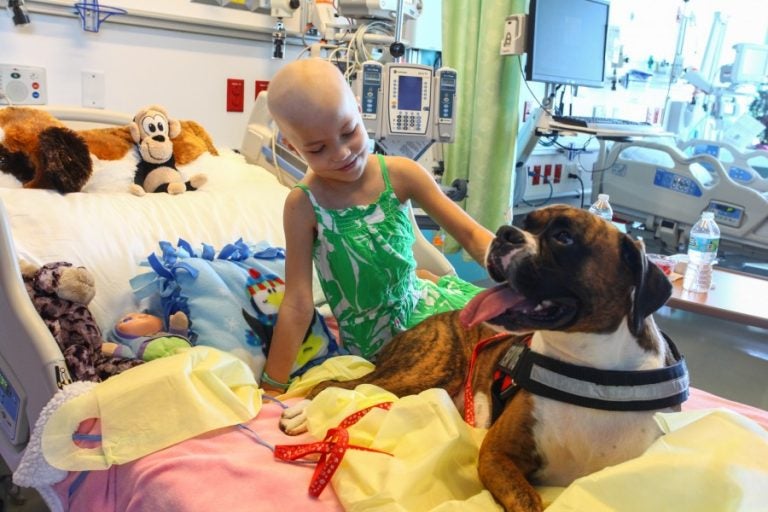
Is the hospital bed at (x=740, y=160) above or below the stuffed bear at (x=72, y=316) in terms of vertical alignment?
above

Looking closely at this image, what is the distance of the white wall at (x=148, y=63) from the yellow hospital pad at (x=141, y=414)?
1586 millimetres

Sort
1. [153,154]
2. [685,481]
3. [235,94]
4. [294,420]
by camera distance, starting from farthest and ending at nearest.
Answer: [235,94] < [153,154] < [294,420] < [685,481]

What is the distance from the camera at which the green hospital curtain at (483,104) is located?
329cm

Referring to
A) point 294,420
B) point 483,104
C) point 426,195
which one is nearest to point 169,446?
point 294,420

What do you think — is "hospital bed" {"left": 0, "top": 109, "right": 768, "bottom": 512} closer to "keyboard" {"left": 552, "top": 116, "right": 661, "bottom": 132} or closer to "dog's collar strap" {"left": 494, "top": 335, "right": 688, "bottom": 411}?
"dog's collar strap" {"left": 494, "top": 335, "right": 688, "bottom": 411}

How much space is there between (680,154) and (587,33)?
123cm

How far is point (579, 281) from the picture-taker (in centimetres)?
103

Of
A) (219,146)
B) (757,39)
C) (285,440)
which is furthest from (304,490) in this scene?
(757,39)

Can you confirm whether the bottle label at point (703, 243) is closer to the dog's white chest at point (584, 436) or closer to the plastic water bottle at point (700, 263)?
the plastic water bottle at point (700, 263)

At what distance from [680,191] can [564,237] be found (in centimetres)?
369

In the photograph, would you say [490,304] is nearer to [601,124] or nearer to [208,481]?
[208,481]

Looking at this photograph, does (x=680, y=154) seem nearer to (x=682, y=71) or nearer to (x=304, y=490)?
(x=682, y=71)

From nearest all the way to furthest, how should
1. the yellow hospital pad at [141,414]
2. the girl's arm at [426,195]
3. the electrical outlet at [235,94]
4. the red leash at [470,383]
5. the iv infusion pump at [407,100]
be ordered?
1. the yellow hospital pad at [141,414]
2. the red leash at [470,383]
3. the girl's arm at [426,195]
4. the iv infusion pump at [407,100]
5. the electrical outlet at [235,94]

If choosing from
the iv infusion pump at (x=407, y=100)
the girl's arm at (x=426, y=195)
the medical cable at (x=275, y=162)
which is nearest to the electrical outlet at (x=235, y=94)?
the medical cable at (x=275, y=162)
